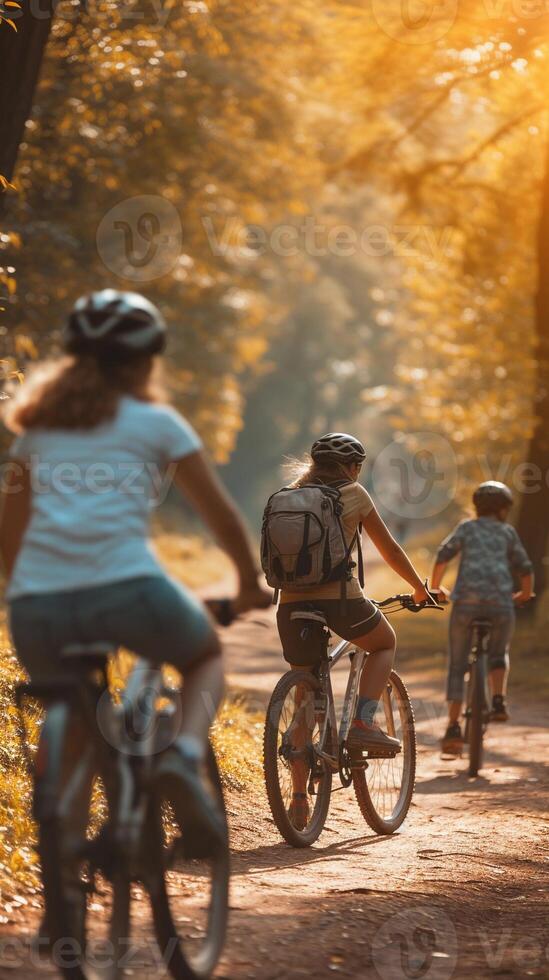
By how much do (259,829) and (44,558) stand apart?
13.1 feet

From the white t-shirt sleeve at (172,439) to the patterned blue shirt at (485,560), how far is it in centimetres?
620

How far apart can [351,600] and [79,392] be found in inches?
131

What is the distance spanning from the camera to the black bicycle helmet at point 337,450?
722cm

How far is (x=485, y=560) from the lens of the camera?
10188mm

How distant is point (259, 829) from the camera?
25.0 feet

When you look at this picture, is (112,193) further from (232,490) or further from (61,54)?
(232,490)

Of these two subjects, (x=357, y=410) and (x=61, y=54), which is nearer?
(x=61, y=54)

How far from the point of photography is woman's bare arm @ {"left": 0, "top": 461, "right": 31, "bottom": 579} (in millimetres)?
4262

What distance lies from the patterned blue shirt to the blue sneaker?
19.3 ft

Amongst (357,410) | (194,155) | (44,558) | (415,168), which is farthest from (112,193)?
(357,410)

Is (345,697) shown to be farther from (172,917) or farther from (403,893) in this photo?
(172,917)

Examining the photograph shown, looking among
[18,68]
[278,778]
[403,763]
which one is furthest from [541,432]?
[278,778]

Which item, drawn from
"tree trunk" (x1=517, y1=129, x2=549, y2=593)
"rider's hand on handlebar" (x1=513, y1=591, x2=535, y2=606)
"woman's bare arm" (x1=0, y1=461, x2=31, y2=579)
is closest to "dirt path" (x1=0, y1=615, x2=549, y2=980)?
"rider's hand on handlebar" (x1=513, y1=591, x2=535, y2=606)

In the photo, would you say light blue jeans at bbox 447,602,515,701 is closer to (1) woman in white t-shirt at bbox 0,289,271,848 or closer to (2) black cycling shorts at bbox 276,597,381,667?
(2) black cycling shorts at bbox 276,597,381,667
